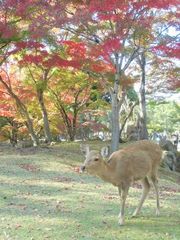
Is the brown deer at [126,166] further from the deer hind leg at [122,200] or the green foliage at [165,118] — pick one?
the green foliage at [165,118]

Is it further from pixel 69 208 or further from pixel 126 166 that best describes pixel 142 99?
pixel 126 166

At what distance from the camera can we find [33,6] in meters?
15.9

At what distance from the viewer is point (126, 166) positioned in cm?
760

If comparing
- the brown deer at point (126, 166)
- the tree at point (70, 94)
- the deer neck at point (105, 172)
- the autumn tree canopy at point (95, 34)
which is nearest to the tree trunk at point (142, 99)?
the autumn tree canopy at point (95, 34)

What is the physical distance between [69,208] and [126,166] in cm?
168

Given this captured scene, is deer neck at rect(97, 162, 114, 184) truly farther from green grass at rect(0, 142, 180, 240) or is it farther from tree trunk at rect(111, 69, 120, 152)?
tree trunk at rect(111, 69, 120, 152)

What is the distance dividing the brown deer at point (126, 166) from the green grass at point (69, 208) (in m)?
0.46

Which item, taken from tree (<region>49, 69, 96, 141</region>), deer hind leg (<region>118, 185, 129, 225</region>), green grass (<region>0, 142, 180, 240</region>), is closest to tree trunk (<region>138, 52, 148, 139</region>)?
tree (<region>49, 69, 96, 141</region>)

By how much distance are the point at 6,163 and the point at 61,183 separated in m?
3.50

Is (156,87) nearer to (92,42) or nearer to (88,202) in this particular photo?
(92,42)

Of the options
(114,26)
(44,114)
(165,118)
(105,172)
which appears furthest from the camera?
(165,118)

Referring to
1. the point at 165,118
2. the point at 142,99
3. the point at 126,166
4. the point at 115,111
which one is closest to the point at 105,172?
the point at 126,166

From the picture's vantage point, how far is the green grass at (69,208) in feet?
22.6

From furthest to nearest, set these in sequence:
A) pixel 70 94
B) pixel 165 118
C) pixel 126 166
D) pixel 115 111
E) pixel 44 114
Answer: pixel 165 118 → pixel 70 94 → pixel 44 114 → pixel 115 111 → pixel 126 166
